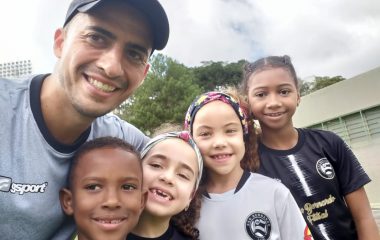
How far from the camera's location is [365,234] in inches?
101

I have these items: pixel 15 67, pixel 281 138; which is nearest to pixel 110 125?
pixel 281 138

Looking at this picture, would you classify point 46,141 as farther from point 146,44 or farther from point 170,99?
point 170,99

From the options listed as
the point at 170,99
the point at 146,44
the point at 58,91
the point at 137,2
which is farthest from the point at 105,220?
the point at 170,99

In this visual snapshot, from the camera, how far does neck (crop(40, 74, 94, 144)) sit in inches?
78.2

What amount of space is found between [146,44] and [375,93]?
1236cm

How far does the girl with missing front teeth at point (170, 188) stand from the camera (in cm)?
210

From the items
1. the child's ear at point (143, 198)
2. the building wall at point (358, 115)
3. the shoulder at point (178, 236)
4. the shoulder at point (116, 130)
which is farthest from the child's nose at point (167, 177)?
the building wall at point (358, 115)

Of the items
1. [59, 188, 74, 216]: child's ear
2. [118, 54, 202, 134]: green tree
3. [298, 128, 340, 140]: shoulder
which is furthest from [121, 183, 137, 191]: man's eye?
[118, 54, 202, 134]: green tree

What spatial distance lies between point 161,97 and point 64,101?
67.2ft

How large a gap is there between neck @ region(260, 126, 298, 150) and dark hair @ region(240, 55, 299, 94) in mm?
434

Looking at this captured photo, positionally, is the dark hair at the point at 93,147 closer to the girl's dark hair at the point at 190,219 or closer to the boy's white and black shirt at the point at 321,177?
the girl's dark hair at the point at 190,219

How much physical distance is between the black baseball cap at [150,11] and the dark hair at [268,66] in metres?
1.06

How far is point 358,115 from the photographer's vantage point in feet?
42.5

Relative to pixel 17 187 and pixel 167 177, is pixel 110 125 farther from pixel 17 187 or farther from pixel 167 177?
pixel 17 187
